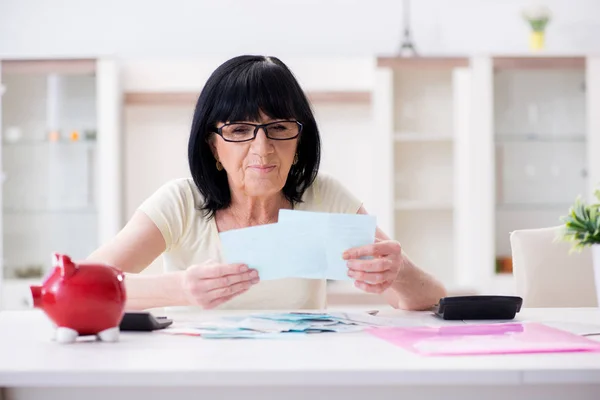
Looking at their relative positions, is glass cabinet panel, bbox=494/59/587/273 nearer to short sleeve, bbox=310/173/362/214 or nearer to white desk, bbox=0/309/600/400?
short sleeve, bbox=310/173/362/214

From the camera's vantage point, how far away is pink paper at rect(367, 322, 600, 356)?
1.21 m

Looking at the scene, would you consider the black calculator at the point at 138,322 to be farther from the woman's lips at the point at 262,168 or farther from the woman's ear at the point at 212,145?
the woman's ear at the point at 212,145

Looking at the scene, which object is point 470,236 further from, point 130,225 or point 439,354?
point 439,354

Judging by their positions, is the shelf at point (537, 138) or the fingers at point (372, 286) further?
the shelf at point (537, 138)

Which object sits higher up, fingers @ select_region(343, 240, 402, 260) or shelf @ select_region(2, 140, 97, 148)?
shelf @ select_region(2, 140, 97, 148)

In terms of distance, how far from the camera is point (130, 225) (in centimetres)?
195

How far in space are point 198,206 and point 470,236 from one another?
224 cm

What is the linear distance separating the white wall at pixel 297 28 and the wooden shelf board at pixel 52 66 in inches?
11.9

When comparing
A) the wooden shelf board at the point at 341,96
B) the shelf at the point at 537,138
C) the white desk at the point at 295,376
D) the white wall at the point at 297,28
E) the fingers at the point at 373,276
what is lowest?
the white desk at the point at 295,376

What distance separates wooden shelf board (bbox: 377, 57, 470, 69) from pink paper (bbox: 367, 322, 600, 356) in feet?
8.62

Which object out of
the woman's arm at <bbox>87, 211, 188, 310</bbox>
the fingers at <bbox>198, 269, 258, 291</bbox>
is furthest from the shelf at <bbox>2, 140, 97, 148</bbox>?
the fingers at <bbox>198, 269, 258, 291</bbox>

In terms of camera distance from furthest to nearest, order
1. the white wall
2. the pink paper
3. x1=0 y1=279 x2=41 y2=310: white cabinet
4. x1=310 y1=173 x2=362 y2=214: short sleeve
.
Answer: the white wall < x1=0 y1=279 x2=41 y2=310: white cabinet < x1=310 y1=173 x2=362 y2=214: short sleeve < the pink paper

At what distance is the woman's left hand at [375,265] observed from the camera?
1.56 meters

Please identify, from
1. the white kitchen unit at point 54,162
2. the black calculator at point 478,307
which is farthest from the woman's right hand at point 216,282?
the white kitchen unit at point 54,162
